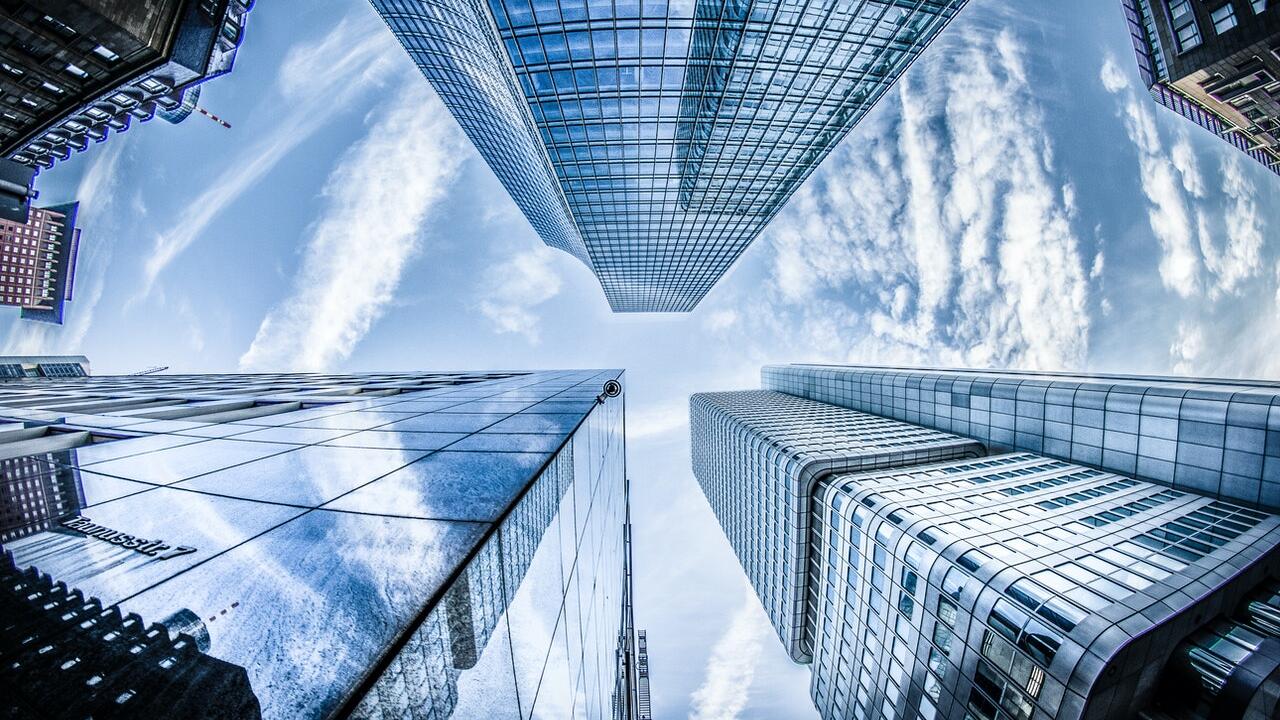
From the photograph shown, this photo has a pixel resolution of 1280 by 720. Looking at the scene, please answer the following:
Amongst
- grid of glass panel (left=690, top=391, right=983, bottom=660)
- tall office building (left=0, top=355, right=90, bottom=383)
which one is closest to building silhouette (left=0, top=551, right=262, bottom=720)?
grid of glass panel (left=690, top=391, right=983, bottom=660)

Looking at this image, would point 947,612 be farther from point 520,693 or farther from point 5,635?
point 5,635

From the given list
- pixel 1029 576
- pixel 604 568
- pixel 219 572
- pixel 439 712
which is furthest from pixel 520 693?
pixel 1029 576

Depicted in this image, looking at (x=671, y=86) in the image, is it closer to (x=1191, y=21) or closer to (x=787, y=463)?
(x=787, y=463)

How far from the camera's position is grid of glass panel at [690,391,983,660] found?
120 feet

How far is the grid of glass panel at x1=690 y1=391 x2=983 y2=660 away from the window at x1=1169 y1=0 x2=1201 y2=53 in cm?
4114

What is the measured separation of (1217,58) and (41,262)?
216044mm

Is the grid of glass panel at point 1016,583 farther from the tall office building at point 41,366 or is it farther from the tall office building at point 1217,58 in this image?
the tall office building at point 41,366

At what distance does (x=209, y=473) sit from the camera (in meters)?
5.00

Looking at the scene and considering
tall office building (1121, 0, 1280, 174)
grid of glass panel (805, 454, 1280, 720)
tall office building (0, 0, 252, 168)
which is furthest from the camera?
tall office building (1121, 0, 1280, 174)

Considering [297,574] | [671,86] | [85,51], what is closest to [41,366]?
[85,51]

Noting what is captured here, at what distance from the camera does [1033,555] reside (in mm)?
19375

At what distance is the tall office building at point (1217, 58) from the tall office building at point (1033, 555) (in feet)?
101

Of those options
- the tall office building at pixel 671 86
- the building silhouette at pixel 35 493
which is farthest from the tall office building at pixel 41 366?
Answer: the building silhouette at pixel 35 493

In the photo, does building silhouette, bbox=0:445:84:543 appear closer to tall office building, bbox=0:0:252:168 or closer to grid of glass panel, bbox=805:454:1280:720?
grid of glass panel, bbox=805:454:1280:720
